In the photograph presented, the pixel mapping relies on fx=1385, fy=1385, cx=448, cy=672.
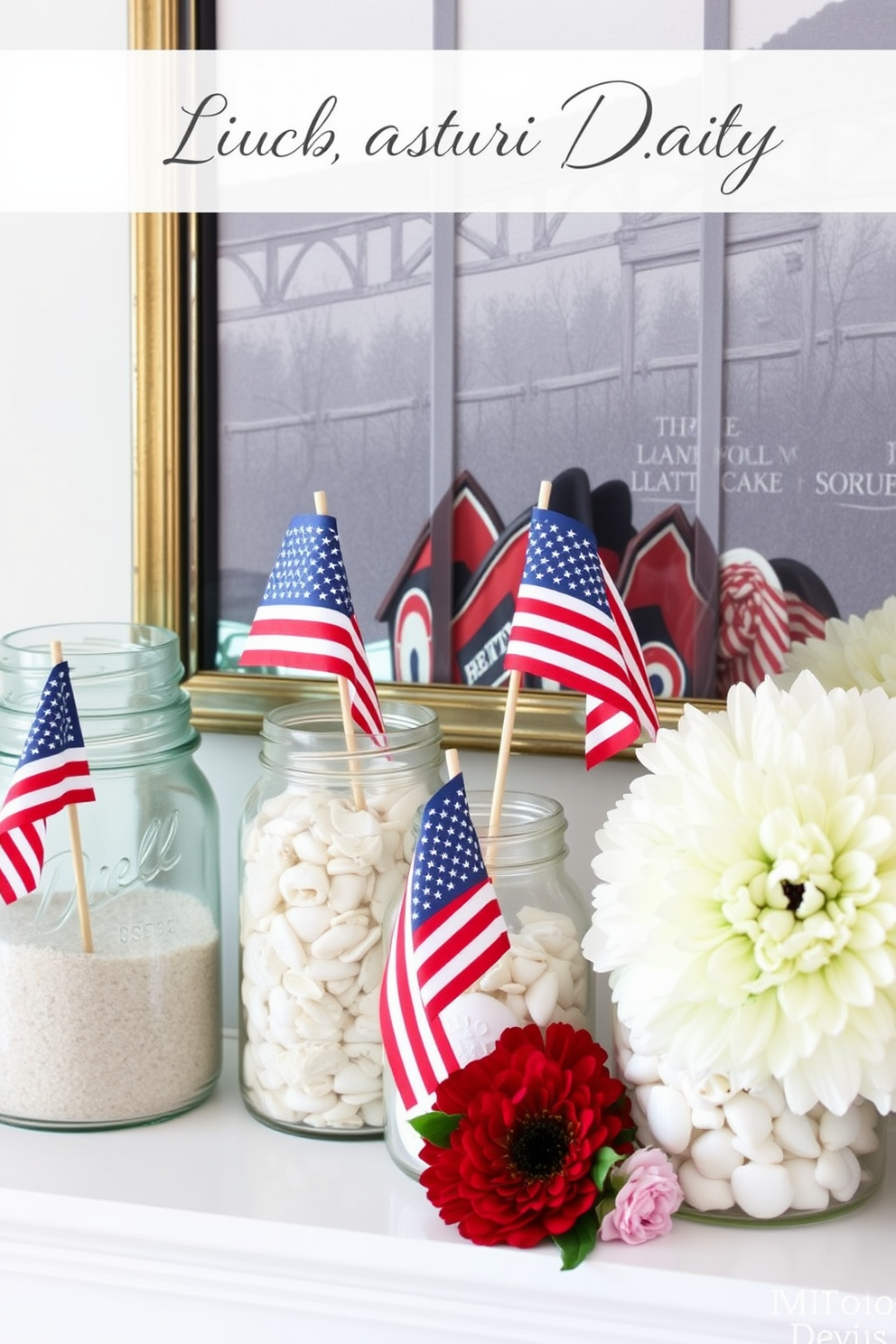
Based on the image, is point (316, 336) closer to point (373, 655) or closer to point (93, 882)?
point (373, 655)

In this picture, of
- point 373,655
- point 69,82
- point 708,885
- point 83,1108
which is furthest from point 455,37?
point 83,1108

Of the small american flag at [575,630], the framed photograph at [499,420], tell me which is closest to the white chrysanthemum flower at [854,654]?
the framed photograph at [499,420]

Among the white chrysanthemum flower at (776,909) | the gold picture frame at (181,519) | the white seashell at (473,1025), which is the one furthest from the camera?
the gold picture frame at (181,519)

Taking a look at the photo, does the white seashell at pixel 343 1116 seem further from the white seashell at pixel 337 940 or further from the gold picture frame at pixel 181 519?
the gold picture frame at pixel 181 519

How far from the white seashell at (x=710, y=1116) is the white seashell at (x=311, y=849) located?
25 cm

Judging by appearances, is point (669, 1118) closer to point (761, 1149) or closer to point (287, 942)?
point (761, 1149)

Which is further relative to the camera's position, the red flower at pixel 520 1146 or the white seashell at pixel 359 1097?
the white seashell at pixel 359 1097

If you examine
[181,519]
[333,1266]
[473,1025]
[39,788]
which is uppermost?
[181,519]

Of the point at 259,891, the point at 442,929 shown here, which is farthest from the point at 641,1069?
the point at 259,891

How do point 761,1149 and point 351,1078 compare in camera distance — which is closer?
point 761,1149

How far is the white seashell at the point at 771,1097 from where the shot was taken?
0.70m

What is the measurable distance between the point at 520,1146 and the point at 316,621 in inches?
12.3

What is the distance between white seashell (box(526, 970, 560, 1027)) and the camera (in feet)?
2.46

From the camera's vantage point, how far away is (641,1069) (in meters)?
0.74
